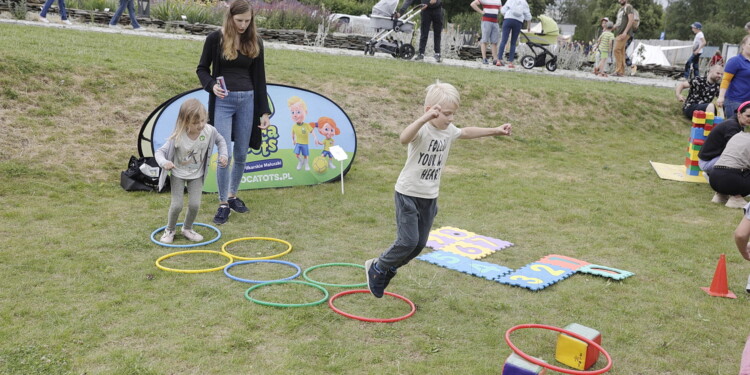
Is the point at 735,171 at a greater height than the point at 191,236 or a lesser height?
greater

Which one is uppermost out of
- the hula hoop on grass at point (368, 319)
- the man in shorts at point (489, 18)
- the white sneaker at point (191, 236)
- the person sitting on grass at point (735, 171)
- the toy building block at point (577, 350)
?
the man in shorts at point (489, 18)

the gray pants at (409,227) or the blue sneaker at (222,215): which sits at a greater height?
the gray pants at (409,227)

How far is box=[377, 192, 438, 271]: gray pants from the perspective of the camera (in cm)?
459

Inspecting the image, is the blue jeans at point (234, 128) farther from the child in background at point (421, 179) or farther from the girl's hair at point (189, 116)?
the child in background at point (421, 179)

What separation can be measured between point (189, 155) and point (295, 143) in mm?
2675

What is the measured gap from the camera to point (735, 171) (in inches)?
329

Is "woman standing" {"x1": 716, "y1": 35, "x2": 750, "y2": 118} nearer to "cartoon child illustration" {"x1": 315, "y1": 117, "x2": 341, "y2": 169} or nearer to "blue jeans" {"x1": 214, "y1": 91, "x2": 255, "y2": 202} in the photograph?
"cartoon child illustration" {"x1": 315, "y1": 117, "x2": 341, "y2": 169}

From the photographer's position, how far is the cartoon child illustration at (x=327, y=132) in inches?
342

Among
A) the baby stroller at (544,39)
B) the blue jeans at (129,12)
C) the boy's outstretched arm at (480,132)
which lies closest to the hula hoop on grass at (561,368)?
the boy's outstretched arm at (480,132)

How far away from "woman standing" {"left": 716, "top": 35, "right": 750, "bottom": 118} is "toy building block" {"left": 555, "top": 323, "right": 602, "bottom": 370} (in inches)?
280

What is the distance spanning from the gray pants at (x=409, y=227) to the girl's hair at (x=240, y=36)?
2.73 m

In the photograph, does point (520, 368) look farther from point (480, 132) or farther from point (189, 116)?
point (189, 116)

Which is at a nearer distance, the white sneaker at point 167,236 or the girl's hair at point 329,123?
the white sneaker at point 167,236

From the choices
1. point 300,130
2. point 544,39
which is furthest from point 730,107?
point 544,39
